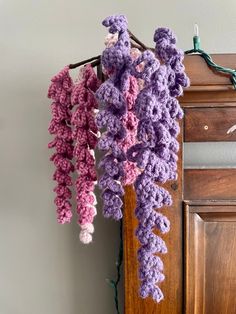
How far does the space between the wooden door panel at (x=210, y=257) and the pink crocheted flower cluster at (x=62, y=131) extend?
0.21 meters

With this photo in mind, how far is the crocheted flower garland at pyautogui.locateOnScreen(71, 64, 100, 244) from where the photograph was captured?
632 millimetres

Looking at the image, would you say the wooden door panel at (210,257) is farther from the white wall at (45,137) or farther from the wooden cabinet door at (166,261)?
the white wall at (45,137)

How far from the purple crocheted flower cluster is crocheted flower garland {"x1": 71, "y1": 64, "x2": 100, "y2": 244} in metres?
0.05

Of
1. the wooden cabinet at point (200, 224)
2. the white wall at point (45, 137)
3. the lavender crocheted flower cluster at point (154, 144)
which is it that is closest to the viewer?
the lavender crocheted flower cluster at point (154, 144)

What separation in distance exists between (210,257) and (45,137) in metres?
0.49

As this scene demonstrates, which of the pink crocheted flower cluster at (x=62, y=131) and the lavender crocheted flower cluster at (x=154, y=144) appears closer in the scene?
the lavender crocheted flower cluster at (x=154, y=144)

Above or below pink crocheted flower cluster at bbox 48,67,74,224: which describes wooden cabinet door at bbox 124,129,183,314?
below

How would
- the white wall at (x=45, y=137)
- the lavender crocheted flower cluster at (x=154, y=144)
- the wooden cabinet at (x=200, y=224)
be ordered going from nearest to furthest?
the lavender crocheted flower cluster at (x=154, y=144), the wooden cabinet at (x=200, y=224), the white wall at (x=45, y=137)

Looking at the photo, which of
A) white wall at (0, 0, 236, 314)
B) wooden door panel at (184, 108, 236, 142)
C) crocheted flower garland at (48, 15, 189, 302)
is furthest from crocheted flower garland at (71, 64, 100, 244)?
white wall at (0, 0, 236, 314)

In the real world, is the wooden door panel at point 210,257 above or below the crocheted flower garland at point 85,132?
below

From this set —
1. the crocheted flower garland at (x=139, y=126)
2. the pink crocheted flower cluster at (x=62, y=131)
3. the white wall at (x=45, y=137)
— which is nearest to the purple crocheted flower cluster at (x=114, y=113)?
the crocheted flower garland at (x=139, y=126)

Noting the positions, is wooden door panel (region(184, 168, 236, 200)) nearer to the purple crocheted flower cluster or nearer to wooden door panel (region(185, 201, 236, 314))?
wooden door panel (region(185, 201, 236, 314))

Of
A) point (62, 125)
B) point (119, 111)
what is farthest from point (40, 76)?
point (119, 111)

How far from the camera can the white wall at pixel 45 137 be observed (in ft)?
3.07
